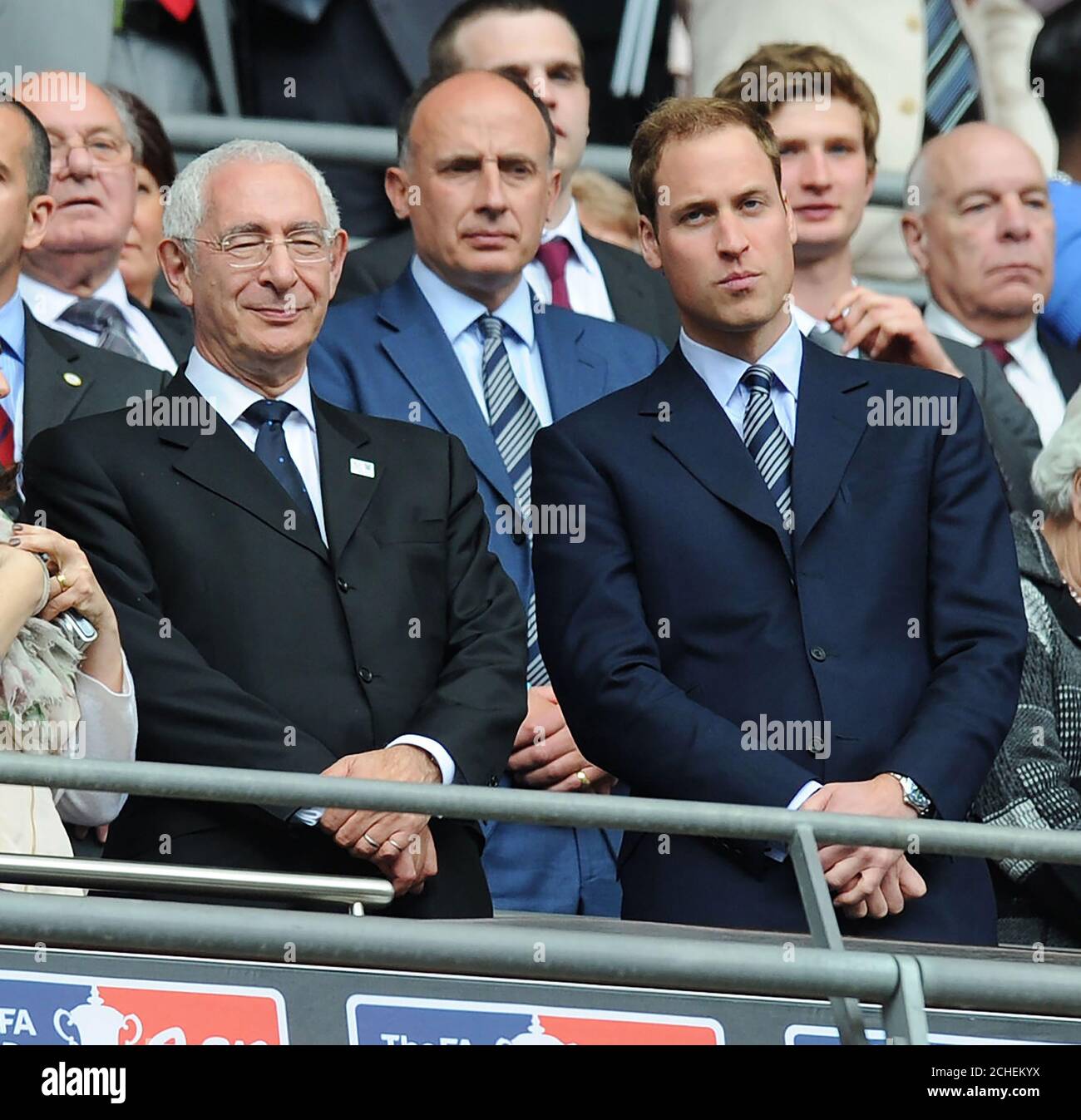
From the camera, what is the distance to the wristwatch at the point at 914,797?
4.45 m

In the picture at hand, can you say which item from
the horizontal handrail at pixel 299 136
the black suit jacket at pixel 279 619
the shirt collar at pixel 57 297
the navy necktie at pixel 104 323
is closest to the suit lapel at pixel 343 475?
the black suit jacket at pixel 279 619

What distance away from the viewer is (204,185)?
502cm

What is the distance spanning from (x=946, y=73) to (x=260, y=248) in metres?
3.53

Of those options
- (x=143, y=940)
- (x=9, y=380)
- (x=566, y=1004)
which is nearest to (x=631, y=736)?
(x=566, y=1004)

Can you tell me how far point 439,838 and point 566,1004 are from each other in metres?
0.82

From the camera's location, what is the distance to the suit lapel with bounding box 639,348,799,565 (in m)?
4.75

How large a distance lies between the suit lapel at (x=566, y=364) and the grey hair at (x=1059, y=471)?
988mm

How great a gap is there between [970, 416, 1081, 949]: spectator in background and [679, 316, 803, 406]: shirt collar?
69 cm

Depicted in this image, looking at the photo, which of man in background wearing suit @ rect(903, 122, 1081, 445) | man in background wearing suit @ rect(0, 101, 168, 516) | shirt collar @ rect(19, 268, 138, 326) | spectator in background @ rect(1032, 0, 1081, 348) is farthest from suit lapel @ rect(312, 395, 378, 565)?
spectator in background @ rect(1032, 0, 1081, 348)

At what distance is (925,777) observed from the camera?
4465 mm

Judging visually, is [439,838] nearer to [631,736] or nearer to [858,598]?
[631,736]

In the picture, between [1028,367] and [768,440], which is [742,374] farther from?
[1028,367]

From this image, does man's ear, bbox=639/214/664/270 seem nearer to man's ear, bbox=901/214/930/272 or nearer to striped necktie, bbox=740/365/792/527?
striped necktie, bbox=740/365/792/527

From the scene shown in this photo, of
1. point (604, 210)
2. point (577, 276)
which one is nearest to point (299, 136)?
point (604, 210)
